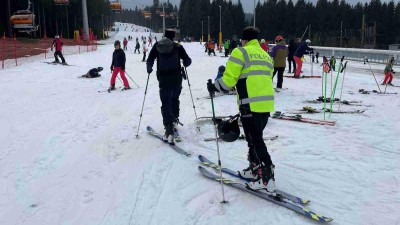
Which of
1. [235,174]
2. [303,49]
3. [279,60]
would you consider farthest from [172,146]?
[303,49]

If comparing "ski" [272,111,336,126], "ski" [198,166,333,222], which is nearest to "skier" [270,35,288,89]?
"ski" [272,111,336,126]

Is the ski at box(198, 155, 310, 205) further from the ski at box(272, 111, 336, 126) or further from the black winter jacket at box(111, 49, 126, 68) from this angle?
the black winter jacket at box(111, 49, 126, 68)

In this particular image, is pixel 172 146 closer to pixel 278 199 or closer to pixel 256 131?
pixel 256 131

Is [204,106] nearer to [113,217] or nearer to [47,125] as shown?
[47,125]

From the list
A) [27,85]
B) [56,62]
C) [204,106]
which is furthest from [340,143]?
[56,62]

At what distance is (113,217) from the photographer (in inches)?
174

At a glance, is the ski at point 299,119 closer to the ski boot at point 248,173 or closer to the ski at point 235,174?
the ski at point 235,174

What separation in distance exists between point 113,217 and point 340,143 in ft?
15.1

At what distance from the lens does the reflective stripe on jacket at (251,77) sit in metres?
4.56

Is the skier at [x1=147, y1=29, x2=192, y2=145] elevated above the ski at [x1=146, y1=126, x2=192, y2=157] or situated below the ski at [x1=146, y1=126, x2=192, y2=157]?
above

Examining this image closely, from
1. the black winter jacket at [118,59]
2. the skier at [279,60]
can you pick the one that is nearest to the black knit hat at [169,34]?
the black winter jacket at [118,59]

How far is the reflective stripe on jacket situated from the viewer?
4.56 metres

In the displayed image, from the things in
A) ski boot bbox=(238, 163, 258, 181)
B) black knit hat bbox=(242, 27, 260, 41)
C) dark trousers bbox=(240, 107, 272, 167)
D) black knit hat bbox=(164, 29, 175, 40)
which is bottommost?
ski boot bbox=(238, 163, 258, 181)

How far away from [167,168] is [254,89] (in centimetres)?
207
